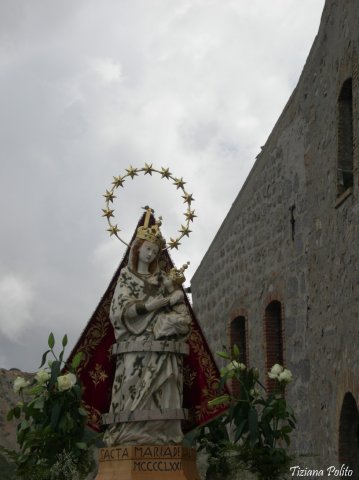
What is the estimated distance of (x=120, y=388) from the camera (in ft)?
31.6

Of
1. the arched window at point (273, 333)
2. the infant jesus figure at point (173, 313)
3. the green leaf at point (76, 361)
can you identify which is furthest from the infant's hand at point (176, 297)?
the arched window at point (273, 333)

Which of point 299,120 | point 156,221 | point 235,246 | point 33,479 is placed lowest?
point 33,479

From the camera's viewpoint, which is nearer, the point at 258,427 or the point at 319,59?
the point at 258,427

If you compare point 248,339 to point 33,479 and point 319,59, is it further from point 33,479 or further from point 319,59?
point 33,479

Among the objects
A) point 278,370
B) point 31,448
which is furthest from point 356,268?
point 31,448

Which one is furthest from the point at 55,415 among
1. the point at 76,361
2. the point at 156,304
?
the point at 156,304

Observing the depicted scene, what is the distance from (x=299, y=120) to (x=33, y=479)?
750 cm

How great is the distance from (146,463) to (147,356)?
103 cm

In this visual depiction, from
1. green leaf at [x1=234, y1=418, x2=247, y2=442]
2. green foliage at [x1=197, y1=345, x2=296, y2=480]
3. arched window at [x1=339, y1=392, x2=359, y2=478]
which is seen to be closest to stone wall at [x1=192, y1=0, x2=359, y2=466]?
arched window at [x1=339, y1=392, x2=359, y2=478]

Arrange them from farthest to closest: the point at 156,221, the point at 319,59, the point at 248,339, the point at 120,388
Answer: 1. the point at 248,339
2. the point at 319,59
3. the point at 156,221
4. the point at 120,388

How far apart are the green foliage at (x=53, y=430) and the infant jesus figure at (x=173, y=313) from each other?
1.02 meters

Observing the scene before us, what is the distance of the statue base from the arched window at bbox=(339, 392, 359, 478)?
351 centimetres

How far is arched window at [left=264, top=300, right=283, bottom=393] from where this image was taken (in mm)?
15719

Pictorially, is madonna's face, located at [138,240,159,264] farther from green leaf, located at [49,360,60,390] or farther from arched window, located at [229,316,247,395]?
arched window, located at [229,316,247,395]
